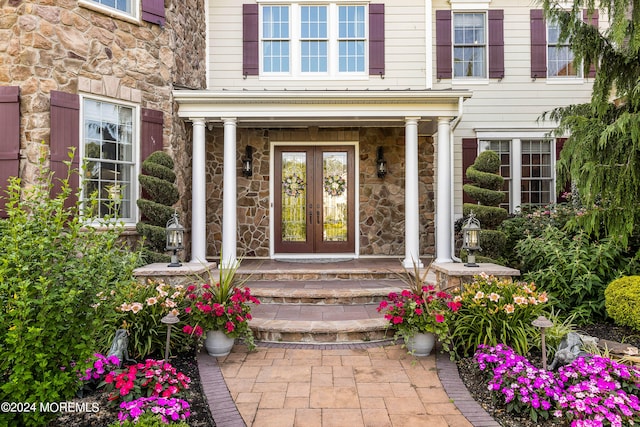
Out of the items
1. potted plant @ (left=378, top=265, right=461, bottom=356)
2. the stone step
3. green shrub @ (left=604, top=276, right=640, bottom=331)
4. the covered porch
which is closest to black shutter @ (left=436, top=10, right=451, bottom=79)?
the covered porch

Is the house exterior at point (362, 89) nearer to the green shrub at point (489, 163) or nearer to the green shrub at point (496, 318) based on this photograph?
the green shrub at point (489, 163)

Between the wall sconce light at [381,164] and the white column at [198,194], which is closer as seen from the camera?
the white column at [198,194]

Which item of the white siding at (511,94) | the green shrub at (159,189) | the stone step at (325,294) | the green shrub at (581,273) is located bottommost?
the stone step at (325,294)

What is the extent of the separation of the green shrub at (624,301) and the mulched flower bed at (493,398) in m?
0.16

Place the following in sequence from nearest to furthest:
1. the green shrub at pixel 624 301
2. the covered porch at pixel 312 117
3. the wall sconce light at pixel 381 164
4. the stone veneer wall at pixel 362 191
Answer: the green shrub at pixel 624 301 < the covered porch at pixel 312 117 < the wall sconce light at pixel 381 164 < the stone veneer wall at pixel 362 191

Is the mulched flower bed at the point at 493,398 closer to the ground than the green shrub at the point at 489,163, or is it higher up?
closer to the ground

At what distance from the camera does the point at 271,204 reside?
7.77m

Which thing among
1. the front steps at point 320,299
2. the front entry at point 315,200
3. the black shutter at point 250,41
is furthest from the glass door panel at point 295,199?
the black shutter at point 250,41

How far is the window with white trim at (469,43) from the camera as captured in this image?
26.0 ft

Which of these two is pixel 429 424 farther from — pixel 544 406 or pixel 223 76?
pixel 223 76

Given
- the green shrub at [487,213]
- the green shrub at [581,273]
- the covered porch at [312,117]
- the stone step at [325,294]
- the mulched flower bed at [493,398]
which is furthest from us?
the covered porch at [312,117]

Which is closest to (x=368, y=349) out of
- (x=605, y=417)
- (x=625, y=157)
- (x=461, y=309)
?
Result: (x=461, y=309)

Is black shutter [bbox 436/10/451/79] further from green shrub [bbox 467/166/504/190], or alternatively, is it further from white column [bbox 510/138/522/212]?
green shrub [bbox 467/166/504/190]

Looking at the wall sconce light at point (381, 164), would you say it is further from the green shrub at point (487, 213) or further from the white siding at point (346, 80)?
the green shrub at point (487, 213)
